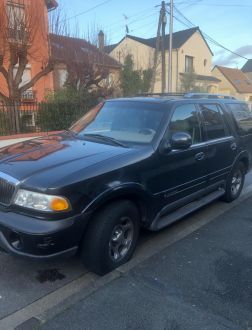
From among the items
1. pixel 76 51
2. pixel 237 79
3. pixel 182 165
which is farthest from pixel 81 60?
pixel 237 79

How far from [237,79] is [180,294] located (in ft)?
166

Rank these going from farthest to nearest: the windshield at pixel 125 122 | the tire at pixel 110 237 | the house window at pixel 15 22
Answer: the house window at pixel 15 22
the windshield at pixel 125 122
the tire at pixel 110 237

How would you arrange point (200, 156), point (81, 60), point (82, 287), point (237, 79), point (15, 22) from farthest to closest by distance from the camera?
point (237, 79), point (81, 60), point (15, 22), point (200, 156), point (82, 287)

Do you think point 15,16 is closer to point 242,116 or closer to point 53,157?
point 242,116

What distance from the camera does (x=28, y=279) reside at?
10.7 ft

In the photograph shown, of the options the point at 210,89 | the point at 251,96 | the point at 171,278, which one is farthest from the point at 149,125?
the point at 251,96

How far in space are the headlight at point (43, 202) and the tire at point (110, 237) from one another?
402mm

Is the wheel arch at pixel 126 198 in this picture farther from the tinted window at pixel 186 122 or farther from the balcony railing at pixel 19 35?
the balcony railing at pixel 19 35

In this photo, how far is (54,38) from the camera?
15.6 metres

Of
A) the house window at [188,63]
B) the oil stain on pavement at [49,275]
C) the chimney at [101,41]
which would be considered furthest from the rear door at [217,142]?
the house window at [188,63]

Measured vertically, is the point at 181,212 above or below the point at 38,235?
below

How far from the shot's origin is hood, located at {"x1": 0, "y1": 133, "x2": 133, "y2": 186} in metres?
2.99

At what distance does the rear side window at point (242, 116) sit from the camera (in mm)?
5538

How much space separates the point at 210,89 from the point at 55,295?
3943cm
